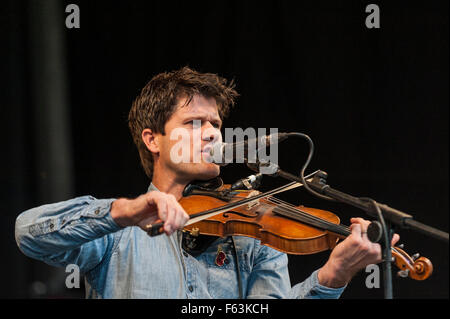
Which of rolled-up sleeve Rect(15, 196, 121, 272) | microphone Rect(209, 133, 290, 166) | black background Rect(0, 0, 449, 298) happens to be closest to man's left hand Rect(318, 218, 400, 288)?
microphone Rect(209, 133, 290, 166)

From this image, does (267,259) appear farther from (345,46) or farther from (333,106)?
(345,46)

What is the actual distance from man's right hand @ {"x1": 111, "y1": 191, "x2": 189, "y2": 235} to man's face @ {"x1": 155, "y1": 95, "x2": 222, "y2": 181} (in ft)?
1.76

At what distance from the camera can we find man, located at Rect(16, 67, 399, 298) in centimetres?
141

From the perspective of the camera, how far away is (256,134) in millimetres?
2570

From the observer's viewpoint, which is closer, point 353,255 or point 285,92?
point 353,255

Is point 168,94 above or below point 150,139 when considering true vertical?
above

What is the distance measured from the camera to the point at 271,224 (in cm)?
167

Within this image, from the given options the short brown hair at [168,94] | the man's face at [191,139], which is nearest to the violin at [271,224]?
the man's face at [191,139]

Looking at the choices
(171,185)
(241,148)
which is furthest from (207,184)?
(241,148)

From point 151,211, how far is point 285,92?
5.03ft

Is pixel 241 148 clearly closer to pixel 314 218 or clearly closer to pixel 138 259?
pixel 314 218

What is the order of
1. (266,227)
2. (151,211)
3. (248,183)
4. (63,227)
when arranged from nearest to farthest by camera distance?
(151,211) < (63,227) < (266,227) < (248,183)
